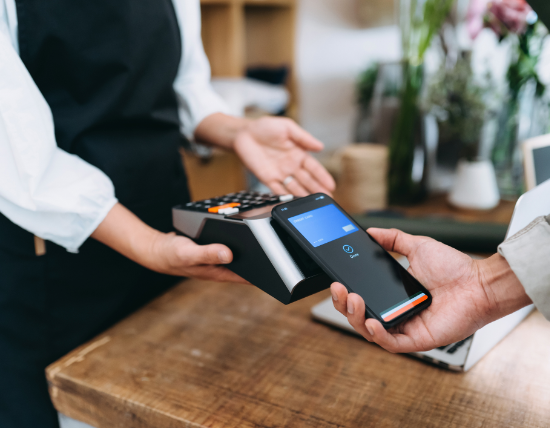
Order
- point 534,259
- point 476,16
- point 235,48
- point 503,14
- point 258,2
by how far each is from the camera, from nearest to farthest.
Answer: point 534,259
point 503,14
point 476,16
point 235,48
point 258,2

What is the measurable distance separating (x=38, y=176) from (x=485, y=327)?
0.51 meters

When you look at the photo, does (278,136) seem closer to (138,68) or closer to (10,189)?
(138,68)

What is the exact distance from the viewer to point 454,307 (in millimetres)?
402

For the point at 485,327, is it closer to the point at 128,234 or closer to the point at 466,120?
the point at 128,234

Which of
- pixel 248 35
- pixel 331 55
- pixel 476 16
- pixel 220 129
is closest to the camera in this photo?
pixel 220 129

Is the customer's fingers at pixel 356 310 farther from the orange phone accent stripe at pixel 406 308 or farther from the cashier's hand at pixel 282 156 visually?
the cashier's hand at pixel 282 156

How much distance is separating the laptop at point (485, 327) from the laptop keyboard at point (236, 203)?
Answer: 162 mm

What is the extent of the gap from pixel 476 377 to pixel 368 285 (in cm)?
16

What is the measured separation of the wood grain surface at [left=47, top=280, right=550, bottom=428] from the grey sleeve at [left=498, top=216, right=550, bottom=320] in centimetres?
13

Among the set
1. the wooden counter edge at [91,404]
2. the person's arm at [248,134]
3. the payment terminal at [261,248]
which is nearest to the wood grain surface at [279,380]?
the wooden counter edge at [91,404]

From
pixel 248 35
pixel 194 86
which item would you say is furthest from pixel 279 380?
pixel 248 35

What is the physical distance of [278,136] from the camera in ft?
2.33

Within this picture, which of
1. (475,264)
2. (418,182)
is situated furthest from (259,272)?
(418,182)

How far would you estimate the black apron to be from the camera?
0.55 m
